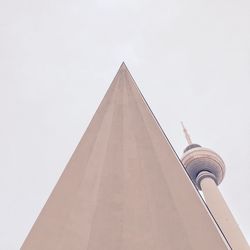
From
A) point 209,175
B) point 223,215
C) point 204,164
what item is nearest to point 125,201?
point 223,215

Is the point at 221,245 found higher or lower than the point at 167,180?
lower

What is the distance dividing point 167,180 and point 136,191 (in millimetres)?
461

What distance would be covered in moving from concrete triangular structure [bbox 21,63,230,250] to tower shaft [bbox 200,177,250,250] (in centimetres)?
870

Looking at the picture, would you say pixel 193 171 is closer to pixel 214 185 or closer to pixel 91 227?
pixel 214 185

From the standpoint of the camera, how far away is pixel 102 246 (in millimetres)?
4012

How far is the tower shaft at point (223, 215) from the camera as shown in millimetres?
13164

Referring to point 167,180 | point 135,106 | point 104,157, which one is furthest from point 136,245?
point 135,106

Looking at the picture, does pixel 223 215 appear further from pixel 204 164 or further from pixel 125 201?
pixel 125 201

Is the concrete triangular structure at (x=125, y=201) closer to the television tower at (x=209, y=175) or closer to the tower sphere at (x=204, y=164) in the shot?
the television tower at (x=209, y=175)

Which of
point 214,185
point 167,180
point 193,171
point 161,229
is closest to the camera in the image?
point 161,229

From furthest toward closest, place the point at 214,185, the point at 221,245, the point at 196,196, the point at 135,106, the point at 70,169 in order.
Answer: the point at 214,185 → the point at 135,106 → the point at 70,169 → the point at 196,196 → the point at 221,245

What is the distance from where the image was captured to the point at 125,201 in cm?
455

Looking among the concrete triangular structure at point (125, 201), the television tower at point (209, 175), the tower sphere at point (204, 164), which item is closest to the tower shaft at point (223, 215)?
the television tower at point (209, 175)

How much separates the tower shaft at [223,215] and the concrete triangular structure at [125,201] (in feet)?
28.6
